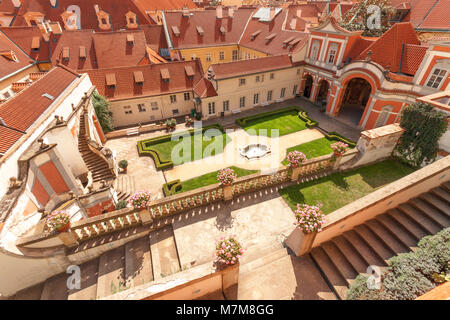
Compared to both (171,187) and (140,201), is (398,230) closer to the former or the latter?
(140,201)

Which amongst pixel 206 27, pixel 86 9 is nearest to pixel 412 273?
pixel 206 27

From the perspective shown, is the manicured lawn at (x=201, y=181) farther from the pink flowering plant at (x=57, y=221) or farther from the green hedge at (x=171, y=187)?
the pink flowering plant at (x=57, y=221)

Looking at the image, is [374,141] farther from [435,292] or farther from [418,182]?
[435,292]

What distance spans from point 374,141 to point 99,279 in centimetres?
2121

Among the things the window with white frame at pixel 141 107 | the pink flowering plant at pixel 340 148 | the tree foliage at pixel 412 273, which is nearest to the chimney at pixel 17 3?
the window with white frame at pixel 141 107

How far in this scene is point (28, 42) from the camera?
3422 centimetres

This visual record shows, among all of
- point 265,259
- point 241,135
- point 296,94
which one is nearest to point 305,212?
point 265,259

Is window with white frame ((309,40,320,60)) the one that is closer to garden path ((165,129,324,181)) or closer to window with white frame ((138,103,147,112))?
garden path ((165,129,324,181))

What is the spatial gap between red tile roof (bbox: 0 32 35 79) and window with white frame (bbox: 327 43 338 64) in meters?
44.7

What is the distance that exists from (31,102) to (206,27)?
123ft

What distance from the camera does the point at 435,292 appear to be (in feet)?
18.7

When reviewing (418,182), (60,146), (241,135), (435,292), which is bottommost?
(241,135)

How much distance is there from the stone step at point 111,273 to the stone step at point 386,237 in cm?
1299

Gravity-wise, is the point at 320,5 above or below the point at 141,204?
above
